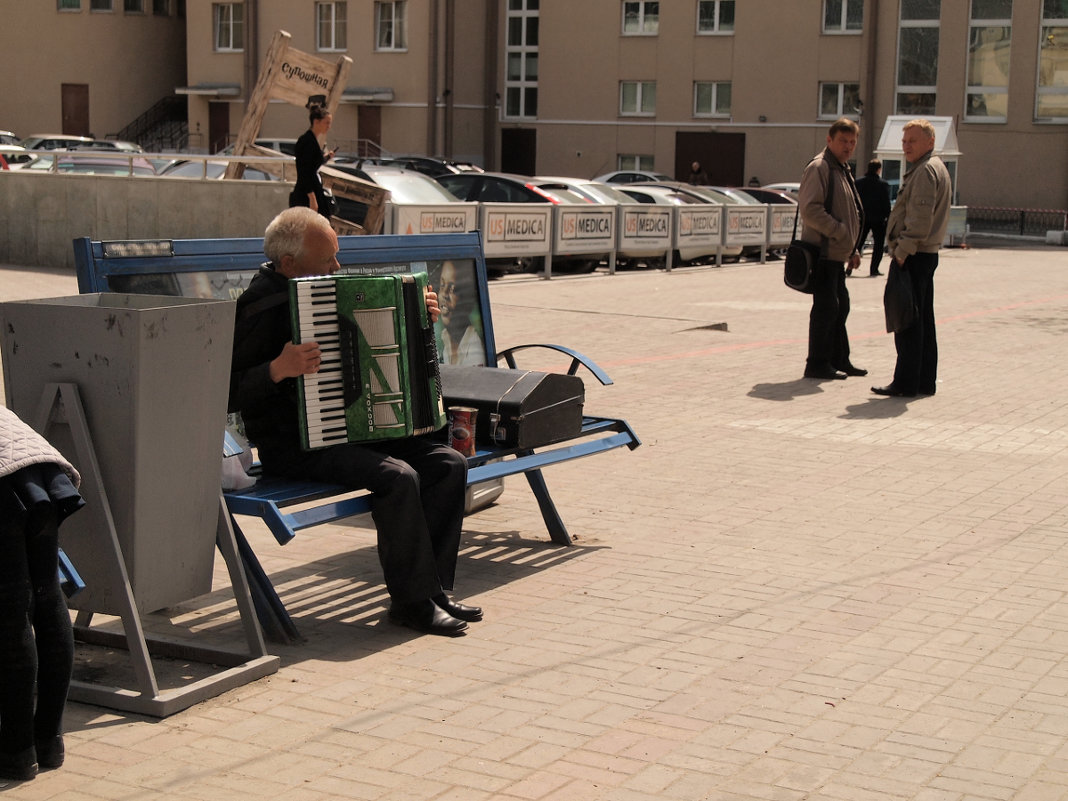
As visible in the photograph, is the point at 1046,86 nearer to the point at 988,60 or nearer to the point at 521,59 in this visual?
the point at 988,60

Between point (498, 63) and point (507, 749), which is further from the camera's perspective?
point (498, 63)

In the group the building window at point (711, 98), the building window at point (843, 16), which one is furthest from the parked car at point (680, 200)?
the building window at point (711, 98)

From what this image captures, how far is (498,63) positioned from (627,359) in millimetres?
41373

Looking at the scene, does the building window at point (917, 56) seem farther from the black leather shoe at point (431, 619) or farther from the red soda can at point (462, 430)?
the black leather shoe at point (431, 619)

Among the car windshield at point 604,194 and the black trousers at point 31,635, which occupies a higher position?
the car windshield at point 604,194

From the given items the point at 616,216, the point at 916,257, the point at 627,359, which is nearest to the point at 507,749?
the point at 916,257

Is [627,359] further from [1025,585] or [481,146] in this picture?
[481,146]

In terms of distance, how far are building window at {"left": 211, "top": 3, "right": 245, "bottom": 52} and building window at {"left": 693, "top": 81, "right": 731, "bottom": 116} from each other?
1674 centimetres

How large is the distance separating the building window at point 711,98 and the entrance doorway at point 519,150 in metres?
6.22

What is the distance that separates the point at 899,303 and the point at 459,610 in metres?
5.98

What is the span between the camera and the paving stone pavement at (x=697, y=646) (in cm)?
388

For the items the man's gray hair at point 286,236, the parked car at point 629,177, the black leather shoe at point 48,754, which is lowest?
the black leather shoe at point 48,754

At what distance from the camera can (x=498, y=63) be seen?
170ft

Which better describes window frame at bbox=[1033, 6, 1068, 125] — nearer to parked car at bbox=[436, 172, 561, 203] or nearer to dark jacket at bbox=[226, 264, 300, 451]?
parked car at bbox=[436, 172, 561, 203]
